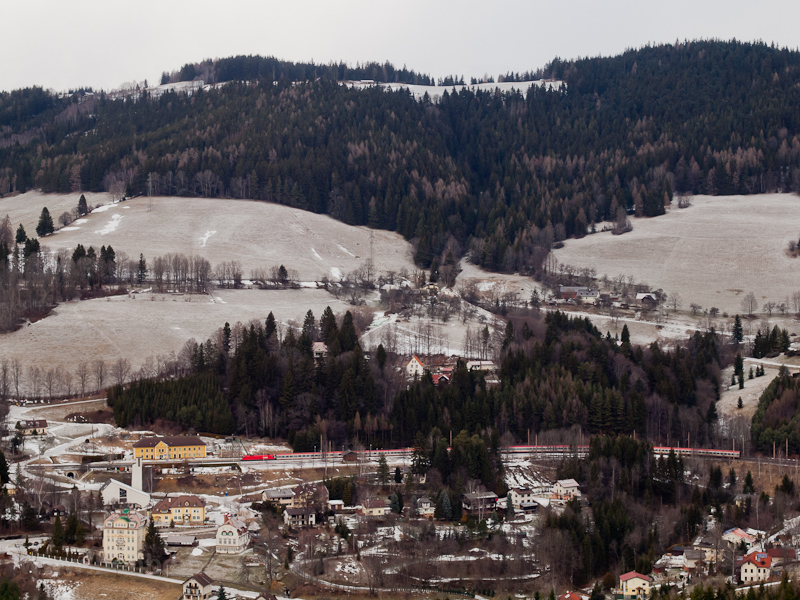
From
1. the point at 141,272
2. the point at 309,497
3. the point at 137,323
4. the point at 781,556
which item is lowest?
the point at 781,556

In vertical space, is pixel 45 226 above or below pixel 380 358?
above

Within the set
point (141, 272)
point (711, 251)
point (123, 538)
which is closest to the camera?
point (123, 538)

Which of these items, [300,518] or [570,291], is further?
[570,291]

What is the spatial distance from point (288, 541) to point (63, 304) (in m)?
65.1

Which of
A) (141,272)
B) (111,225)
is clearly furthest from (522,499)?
(111,225)

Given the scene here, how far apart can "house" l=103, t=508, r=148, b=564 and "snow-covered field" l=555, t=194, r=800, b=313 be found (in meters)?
97.6

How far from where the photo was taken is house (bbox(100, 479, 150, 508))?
248 ft

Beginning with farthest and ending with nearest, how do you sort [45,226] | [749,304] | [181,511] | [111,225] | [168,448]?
[111,225]
[45,226]
[749,304]
[168,448]
[181,511]

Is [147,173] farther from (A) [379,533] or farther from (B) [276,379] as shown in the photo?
(A) [379,533]

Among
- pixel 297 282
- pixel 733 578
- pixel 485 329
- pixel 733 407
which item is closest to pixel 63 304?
pixel 297 282

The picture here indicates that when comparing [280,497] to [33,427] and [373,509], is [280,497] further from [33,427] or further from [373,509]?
[33,427]

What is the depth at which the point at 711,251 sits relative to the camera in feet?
550

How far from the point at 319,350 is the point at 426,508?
3581 cm

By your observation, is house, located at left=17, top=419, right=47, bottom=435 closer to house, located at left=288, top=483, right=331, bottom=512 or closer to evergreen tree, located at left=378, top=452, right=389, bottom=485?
house, located at left=288, top=483, right=331, bottom=512
